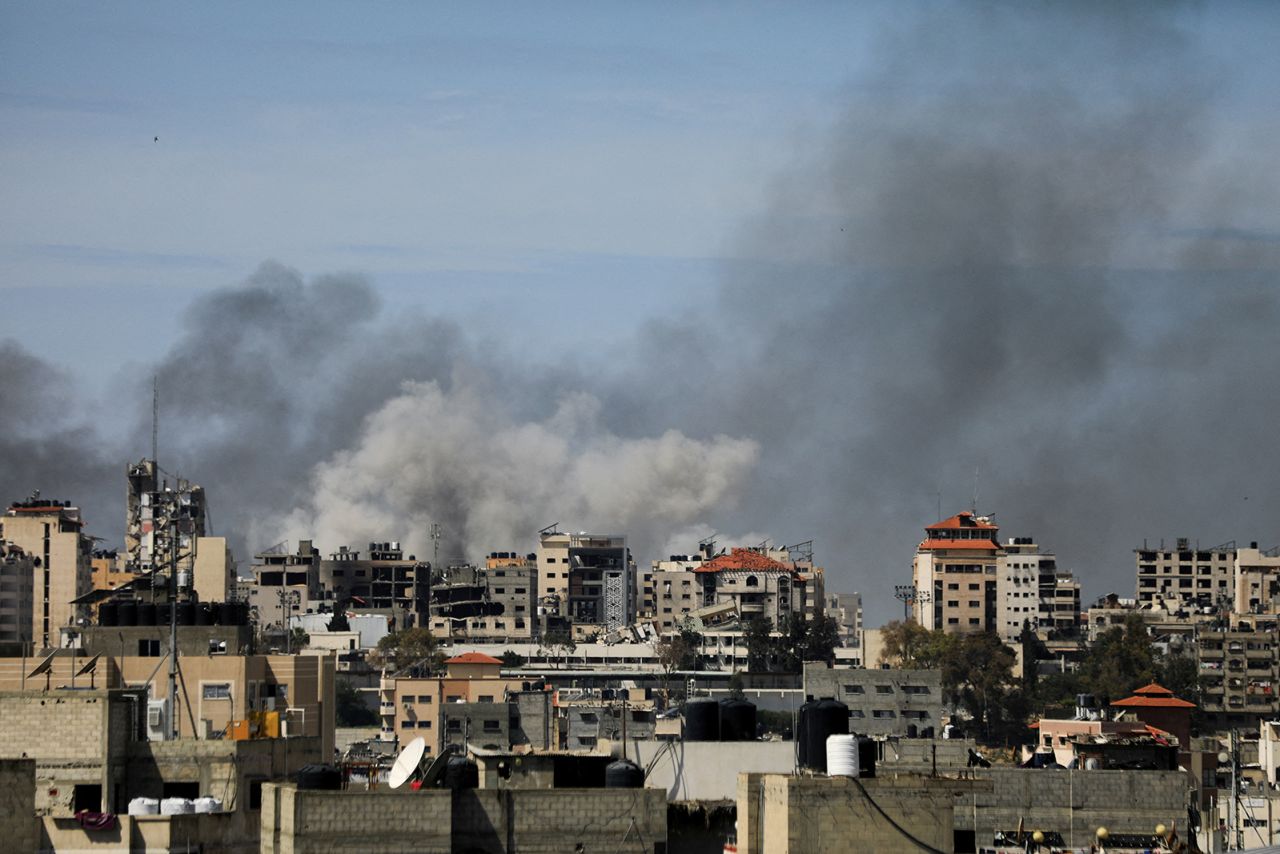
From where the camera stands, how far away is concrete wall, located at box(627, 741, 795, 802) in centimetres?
3453

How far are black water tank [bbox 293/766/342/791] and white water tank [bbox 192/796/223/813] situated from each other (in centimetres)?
405

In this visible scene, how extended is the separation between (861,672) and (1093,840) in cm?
6224

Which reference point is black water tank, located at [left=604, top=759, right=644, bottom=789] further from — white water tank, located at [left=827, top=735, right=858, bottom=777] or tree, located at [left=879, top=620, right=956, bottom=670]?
tree, located at [left=879, top=620, right=956, bottom=670]

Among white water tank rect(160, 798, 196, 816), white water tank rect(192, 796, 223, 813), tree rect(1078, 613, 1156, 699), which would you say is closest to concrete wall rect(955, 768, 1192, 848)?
white water tank rect(192, 796, 223, 813)

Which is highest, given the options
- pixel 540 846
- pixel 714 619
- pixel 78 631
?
pixel 714 619

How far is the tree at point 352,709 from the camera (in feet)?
444

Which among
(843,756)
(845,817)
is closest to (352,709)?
(843,756)

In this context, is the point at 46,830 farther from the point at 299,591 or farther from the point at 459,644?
the point at 299,591

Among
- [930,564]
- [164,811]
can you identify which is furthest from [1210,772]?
[930,564]

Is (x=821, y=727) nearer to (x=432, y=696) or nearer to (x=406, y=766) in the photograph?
(x=406, y=766)

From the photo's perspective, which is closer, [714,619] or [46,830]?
[46,830]

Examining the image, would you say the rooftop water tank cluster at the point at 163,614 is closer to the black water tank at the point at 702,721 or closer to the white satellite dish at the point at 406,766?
the black water tank at the point at 702,721

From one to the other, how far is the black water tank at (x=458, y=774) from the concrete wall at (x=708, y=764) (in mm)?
6732

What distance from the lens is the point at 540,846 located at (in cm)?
2709
